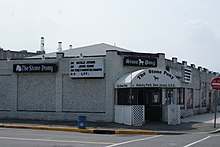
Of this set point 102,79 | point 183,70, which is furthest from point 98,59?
point 183,70

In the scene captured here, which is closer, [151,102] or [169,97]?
[151,102]

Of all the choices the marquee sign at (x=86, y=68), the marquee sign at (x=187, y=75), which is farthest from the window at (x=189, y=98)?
the marquee sign at (x=86, y=68)

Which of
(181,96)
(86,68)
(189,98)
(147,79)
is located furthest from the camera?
(189,98)

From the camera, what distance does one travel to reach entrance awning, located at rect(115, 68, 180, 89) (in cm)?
2550

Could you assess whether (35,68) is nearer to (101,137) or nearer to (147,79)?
(147,79)

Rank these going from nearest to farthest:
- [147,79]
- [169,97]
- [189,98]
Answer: [147,79]
[169,97]
[189,98]

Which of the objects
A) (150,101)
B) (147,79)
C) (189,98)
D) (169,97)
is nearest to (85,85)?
(147,79)

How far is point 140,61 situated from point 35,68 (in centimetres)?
721

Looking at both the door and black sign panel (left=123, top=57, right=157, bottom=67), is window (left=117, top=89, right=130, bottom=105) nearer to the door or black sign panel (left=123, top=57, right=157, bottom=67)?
black sign panel (left=123, top=57, right=157, bottom=67)

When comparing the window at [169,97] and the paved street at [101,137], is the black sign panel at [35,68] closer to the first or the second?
the paved street at [101,137]

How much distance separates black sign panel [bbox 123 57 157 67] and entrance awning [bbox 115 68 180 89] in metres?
1.15

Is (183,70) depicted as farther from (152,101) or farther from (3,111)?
(3,111)

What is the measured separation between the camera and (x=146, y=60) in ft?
94.6

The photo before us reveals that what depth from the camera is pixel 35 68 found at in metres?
29.2
